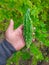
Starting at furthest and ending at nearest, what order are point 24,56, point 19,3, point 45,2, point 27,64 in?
point 27,64
point 24,56
point 45,2
point 19,3

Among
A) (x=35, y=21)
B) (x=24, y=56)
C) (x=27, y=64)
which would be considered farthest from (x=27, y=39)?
(x=27, y=64)

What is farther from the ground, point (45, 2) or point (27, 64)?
point (45, 2)

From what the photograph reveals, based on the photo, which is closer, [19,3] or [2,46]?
[2,46]

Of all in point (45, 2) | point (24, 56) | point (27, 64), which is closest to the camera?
point (45, 2)

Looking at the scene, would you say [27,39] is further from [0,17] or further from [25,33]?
[0,17]

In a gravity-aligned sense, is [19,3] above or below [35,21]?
above

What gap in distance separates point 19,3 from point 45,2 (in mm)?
399

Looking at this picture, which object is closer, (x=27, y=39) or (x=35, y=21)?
(x=27, y=39)

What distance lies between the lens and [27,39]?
192 cm

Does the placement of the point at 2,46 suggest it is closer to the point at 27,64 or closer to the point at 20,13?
the point at 20,13

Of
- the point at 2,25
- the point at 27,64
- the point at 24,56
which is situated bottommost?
the point at 27,64

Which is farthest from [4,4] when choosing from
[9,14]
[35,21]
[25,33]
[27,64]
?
[27,64]

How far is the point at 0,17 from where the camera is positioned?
236cm

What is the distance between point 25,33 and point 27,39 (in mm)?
50
